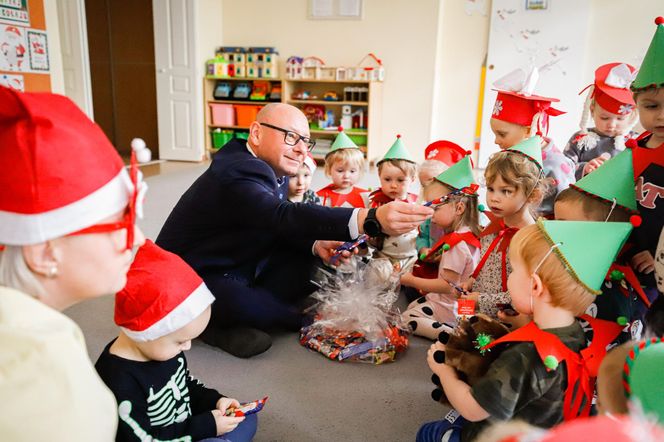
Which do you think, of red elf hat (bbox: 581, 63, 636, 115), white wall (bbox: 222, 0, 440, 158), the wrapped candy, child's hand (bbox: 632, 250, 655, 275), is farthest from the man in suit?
white wall (bbox: 222, 0, 440, 158)

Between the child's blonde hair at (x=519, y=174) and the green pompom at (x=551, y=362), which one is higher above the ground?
the child's blonde hair at (x=519, y=174)

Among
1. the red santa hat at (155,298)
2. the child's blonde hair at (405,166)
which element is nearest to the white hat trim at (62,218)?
the red santa hat at (155,298)

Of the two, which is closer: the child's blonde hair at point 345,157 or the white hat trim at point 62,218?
the white hat trim at point 62,218

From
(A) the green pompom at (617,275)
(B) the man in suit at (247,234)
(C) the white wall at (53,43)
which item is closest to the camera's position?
(A) the green pompom at (617,275)

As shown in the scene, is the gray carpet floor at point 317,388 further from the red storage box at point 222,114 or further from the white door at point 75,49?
the red storage box at point 222,114

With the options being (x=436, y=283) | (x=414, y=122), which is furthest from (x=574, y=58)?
(x=436, y=283)

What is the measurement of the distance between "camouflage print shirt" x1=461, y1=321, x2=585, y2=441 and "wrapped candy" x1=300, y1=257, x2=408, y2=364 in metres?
0.89

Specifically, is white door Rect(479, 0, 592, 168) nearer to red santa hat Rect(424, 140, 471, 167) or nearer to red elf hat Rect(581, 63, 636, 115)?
red santa hat Rect(424, 140, 471, 167)

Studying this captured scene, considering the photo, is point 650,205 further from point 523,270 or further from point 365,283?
point 365,283

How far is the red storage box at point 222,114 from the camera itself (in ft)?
23.3

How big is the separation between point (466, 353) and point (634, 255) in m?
0.69

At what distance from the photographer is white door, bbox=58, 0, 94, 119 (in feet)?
18.9

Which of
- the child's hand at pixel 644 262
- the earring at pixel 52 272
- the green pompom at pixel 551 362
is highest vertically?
the earring at pixel 52 272

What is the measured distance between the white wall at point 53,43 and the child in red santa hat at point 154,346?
11.6 feet
